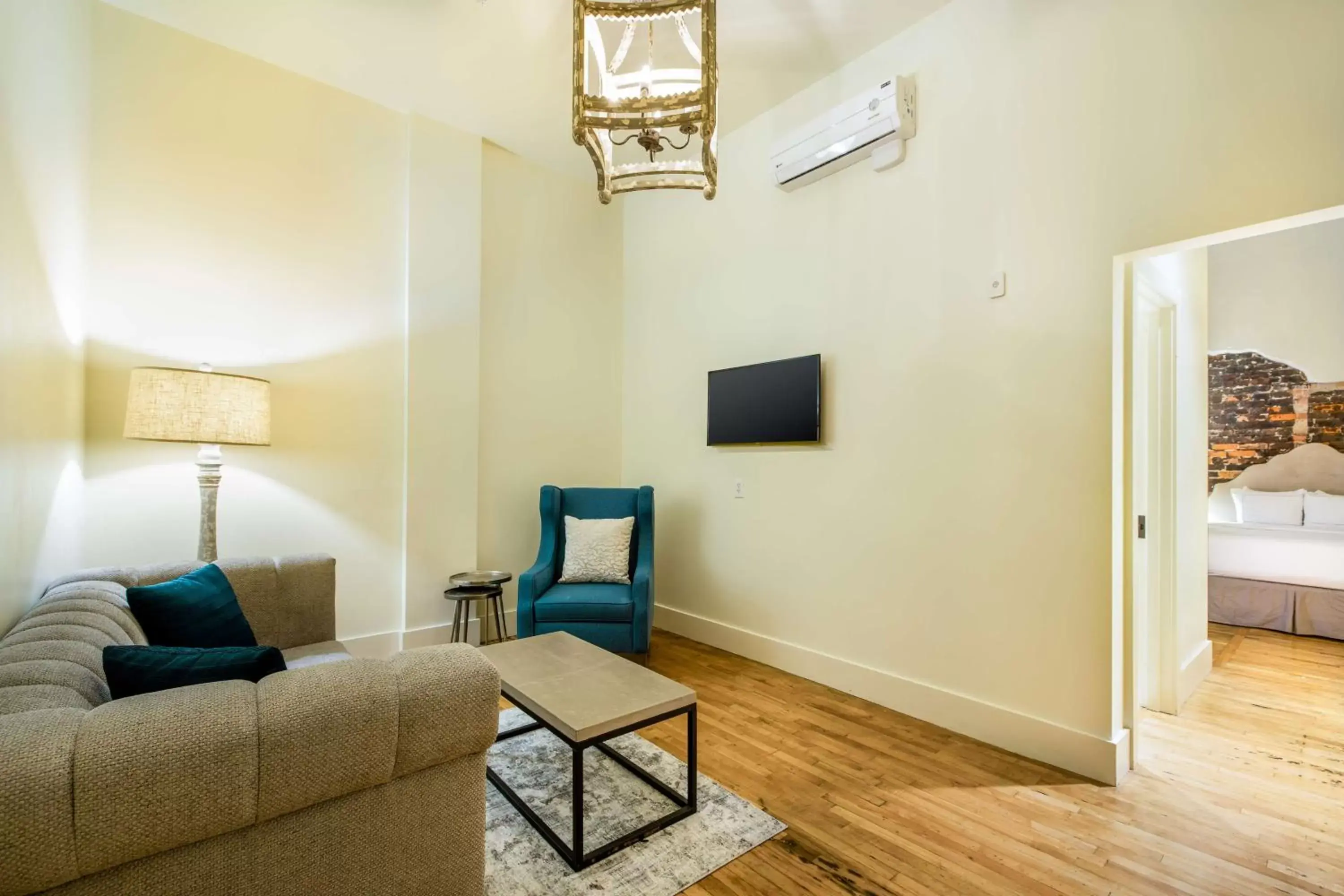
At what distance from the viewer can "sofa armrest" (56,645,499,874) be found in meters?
0.93

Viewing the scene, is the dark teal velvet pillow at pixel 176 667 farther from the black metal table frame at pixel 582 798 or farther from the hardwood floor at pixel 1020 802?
the hardwood floor at pixel 1020 802

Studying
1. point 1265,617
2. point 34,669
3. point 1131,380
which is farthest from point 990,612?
point 1265,617

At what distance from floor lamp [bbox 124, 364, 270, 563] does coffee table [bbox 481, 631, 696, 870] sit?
4.80ft

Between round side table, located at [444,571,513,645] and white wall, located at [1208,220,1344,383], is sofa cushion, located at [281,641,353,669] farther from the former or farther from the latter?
white wall, located at [1208,220,1344,383]

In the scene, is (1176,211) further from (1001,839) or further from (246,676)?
(246,676)

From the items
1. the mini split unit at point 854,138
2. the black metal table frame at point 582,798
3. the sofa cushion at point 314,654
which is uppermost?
the mini split unit at point 854,138

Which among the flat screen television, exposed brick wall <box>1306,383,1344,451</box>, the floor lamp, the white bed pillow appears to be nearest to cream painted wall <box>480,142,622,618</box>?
the flat screen television

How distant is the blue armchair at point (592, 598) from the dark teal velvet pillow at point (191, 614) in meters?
1.34

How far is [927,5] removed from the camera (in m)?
2.66

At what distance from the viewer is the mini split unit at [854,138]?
2.74 metres

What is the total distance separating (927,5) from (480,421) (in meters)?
3.38

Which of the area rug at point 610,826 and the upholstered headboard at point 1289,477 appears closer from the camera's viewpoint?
the area rug at point 610,826

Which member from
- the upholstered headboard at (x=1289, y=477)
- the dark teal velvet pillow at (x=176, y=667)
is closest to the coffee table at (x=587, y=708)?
the dark teal velvet pillow at (x=176, y=667)

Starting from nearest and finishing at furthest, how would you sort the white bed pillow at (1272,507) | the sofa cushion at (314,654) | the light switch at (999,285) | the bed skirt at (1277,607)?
the sofa cushion at (314,654) → the light switch at (999,285) → the bed skirt at (1277,607) → the white bed pillow at (1272,507)
